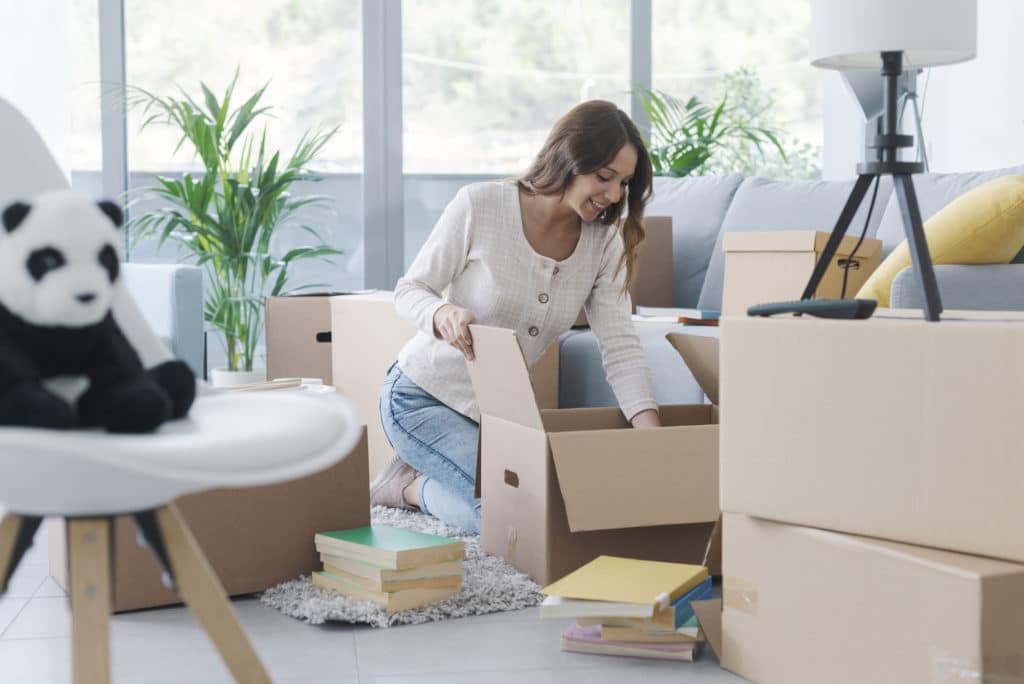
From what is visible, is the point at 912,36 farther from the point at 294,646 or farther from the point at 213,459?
the point at 294,646

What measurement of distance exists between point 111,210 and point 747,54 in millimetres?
4432

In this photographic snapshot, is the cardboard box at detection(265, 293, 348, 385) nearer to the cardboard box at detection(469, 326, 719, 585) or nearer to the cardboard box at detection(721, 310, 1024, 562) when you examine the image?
the cardboard box at detection(469, 326, 719, 585)

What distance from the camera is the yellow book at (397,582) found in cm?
178

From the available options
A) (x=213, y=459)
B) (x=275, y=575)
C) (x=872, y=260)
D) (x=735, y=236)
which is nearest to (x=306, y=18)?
(x=735, y=236)

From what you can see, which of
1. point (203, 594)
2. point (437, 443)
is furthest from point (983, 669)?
point (437, 443)

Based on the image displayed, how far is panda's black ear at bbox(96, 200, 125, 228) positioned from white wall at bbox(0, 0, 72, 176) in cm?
321

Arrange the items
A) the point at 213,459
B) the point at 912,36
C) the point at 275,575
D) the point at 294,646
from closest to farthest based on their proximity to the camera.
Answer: the point at 213,459
the point at 912,36
the point at 294,646
the point at 275,575

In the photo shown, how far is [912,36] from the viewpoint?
1536 mm

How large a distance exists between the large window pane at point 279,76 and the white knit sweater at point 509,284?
8.08ft

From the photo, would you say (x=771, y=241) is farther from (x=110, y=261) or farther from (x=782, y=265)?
(x=110, y=261)

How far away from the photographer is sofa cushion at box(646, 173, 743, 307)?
11.0 ft

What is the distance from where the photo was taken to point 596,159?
7.05 feet

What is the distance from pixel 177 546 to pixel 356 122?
3.84m

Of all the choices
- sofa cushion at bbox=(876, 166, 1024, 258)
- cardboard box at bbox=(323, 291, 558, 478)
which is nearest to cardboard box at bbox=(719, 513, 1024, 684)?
cardboard box at bbox=(323, 291, 558, 478)
